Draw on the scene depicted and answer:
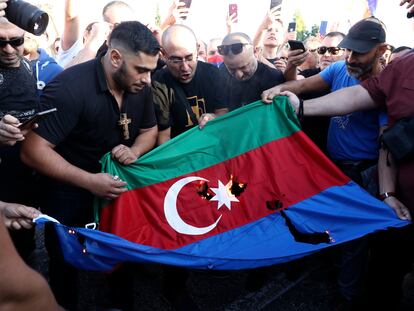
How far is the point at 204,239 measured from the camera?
267cm

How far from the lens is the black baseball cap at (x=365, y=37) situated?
9.68ft

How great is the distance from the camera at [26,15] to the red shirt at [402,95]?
218cm

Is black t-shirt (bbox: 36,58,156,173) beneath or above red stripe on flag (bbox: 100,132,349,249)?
above

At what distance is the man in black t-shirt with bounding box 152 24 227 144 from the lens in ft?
10.6

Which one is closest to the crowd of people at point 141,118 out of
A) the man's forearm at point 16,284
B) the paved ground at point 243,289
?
the paved ground at point 243,289

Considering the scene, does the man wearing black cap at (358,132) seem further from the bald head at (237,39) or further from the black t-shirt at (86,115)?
the black t-shirt at (86,115)

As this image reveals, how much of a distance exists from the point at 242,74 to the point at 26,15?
2038mm

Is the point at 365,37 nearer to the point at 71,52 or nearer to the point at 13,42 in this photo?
the point at 13,42

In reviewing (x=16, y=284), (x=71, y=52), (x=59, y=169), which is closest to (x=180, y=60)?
(x=59, y=169)

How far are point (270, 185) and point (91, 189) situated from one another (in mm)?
1264

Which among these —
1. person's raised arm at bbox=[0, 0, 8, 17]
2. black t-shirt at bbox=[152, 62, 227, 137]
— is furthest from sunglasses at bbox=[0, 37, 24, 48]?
black t-shirt at bbox=[152, 62, 227, 137]

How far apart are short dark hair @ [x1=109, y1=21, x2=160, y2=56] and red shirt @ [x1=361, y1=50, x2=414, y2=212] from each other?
1.57 metres

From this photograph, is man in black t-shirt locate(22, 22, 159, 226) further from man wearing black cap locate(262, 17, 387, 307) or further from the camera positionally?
man wearing black cap locate(262, 17, 387, 307)

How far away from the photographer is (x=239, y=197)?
2.86 metres
